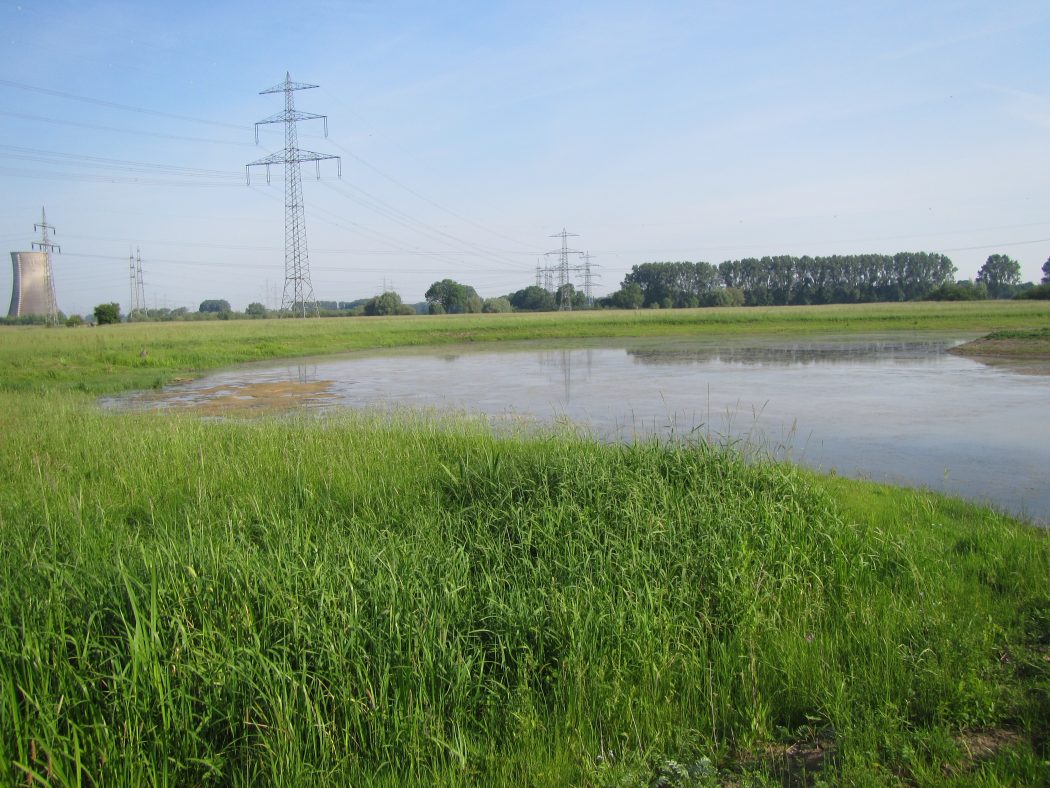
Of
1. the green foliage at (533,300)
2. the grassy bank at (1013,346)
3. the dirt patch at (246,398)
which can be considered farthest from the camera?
the green foliage at (533,300)

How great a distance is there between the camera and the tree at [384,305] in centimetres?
8719

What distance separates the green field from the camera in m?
3.31

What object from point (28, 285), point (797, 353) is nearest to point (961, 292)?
point (797, 353)

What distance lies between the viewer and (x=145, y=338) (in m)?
36.9

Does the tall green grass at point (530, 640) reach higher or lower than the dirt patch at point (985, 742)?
higher

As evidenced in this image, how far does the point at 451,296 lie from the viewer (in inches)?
4070

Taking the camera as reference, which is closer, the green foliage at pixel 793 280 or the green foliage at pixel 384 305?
the green foliage at pixel 384 305

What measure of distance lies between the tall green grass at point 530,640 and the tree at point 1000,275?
372ft

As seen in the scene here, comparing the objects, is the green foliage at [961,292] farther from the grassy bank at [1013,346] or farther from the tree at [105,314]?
the tree at [105,314]

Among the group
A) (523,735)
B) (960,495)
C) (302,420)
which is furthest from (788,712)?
(302,420)

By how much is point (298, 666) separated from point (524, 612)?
51.5 inches

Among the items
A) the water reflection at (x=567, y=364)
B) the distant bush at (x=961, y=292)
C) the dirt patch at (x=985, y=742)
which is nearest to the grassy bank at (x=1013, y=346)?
the water reflection at (x=567, y=364)

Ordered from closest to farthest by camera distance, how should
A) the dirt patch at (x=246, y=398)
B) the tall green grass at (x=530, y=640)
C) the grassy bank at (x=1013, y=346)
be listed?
the tall green grass at (x=530, y=640), the dirt patch at (x=246, y=398), the grassy bank at (x=1013, y=346)

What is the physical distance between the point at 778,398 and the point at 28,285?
71.4 metres
